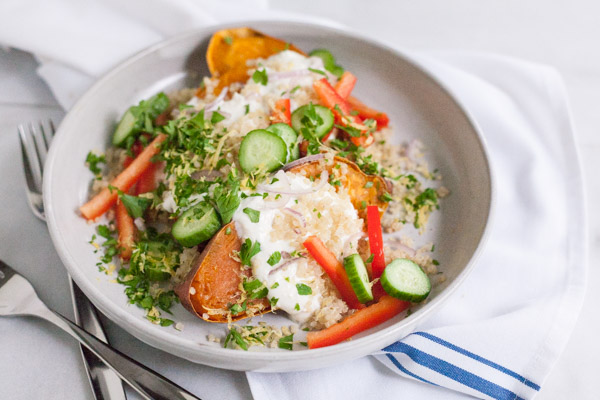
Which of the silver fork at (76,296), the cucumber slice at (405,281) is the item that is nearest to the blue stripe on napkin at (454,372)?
the cucumber slice at (405,281)

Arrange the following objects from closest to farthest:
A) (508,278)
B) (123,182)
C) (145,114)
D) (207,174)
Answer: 1. (207,174)
2. (508,278)
3. (123,182)
4. (145,114)

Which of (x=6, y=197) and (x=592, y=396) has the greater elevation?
(x=592, y=396)

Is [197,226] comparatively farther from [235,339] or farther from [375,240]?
[375,240]

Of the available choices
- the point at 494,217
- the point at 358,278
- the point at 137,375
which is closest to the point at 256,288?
the point at 358,278

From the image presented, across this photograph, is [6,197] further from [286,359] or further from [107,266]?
[286,359]

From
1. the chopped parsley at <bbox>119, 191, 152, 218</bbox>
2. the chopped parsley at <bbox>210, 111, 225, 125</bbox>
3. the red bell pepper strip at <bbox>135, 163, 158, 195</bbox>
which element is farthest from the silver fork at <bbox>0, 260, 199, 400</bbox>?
the chopped parsley at <bbox>210, 111, 225, 125</bbox>

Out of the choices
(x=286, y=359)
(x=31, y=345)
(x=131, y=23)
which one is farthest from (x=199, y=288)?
(x=131, y=23)

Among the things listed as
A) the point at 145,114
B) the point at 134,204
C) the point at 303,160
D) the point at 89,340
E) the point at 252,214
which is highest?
the point at 303,160
